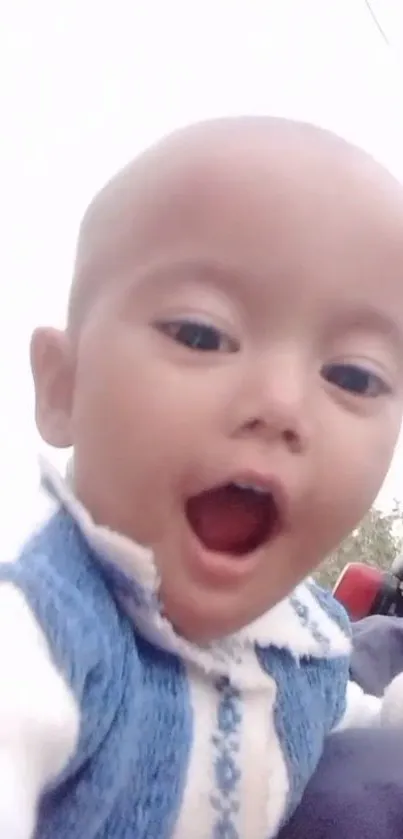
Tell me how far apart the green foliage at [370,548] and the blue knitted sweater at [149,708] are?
0.63m

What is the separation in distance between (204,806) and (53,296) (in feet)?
2.05

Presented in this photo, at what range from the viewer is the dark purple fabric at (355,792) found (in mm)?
539

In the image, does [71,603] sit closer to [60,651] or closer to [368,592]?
[60,651]

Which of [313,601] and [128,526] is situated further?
[313,601]

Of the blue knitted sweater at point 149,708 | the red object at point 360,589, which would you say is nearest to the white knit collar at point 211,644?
the blue knitted sweater at point 149,708

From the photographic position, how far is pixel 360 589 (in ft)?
3.25

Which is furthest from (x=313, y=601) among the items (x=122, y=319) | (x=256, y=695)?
(x=122, y=319)

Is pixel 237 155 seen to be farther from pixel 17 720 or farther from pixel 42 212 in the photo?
pixel 42 212

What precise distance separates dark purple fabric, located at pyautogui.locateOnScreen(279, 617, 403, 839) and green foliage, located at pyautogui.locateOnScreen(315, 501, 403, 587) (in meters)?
0.54

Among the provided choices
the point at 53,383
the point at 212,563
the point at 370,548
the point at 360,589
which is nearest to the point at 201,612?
the point at 212,563

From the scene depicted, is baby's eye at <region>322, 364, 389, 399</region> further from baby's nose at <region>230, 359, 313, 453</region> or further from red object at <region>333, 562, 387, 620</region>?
red object at <region>333, 562, 387, 620</region>

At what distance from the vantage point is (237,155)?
489 mm

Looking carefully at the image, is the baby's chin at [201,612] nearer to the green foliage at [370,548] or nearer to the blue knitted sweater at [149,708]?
the blue knitted sweater at [149,708]

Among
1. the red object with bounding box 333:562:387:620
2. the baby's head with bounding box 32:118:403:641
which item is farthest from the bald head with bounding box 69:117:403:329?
the red object with bounding box 333:562:387:620
